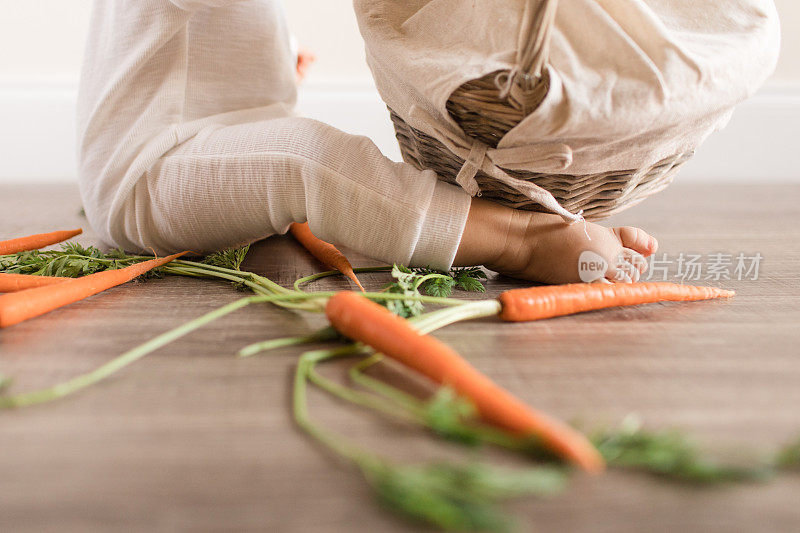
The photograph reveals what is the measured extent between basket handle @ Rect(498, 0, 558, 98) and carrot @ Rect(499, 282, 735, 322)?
0.68 feet

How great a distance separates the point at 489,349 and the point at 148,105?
1.99 ft

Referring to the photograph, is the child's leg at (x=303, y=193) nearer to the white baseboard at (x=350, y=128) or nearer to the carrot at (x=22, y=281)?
the carrot at (x=22, y=281)

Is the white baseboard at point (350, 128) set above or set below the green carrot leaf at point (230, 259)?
below

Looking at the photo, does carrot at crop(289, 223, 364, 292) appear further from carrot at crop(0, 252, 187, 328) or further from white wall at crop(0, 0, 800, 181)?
white wall at crop(0, 0, 800, 181)

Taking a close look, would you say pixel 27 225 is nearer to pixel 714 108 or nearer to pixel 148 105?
pixel 148 105

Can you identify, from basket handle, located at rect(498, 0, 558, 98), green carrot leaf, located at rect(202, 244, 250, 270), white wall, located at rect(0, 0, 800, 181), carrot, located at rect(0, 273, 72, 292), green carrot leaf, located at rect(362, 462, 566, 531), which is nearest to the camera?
green carrot leaf, located at rect(362, 462, 566, 531)

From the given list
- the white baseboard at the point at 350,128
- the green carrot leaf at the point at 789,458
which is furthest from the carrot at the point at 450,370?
the white baseboard at the point at 350,128

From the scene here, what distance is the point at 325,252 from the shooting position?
901 mm

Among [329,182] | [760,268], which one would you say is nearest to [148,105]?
[329,182]

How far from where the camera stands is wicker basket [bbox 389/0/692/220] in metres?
0.60

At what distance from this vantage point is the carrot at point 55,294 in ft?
2.09

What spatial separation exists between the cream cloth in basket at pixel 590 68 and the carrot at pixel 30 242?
57 centimetres

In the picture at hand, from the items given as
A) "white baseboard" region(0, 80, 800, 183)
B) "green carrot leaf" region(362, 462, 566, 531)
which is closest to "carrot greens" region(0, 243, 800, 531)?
"green carrot leaf" region(362, 462, 566, 531)

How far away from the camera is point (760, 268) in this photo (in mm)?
946
